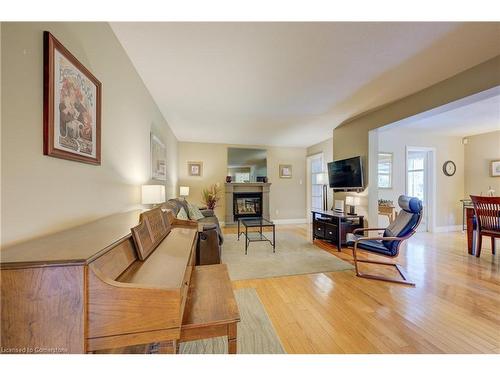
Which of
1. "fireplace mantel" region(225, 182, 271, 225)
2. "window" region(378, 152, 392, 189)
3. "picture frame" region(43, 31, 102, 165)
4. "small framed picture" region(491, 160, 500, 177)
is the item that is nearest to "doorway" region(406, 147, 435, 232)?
"window" region(378, 152, 392, 189)

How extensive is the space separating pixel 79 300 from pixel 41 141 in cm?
80

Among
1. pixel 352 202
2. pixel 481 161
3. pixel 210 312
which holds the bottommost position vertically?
pixel 210 312

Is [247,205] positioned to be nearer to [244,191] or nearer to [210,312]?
[244,191]

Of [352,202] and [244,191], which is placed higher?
[244,191]

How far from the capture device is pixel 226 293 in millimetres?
1170

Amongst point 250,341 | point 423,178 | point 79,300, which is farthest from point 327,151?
point 79,300

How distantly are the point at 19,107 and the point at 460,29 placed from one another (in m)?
2.91

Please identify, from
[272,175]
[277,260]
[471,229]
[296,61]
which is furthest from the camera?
[272,175]

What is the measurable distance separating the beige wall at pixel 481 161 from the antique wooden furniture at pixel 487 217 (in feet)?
7.75

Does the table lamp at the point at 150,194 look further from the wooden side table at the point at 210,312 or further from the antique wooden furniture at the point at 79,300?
the antique wooden furniture at the point at 79,300

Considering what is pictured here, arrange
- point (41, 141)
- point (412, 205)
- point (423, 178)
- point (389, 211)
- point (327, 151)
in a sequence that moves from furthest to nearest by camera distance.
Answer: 1. point (327, 151)
2. point (423, 178)
3. point (389, 211)
4. point (412, 205)
5. point (41, 141)

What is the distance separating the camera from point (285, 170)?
21.2 ft
